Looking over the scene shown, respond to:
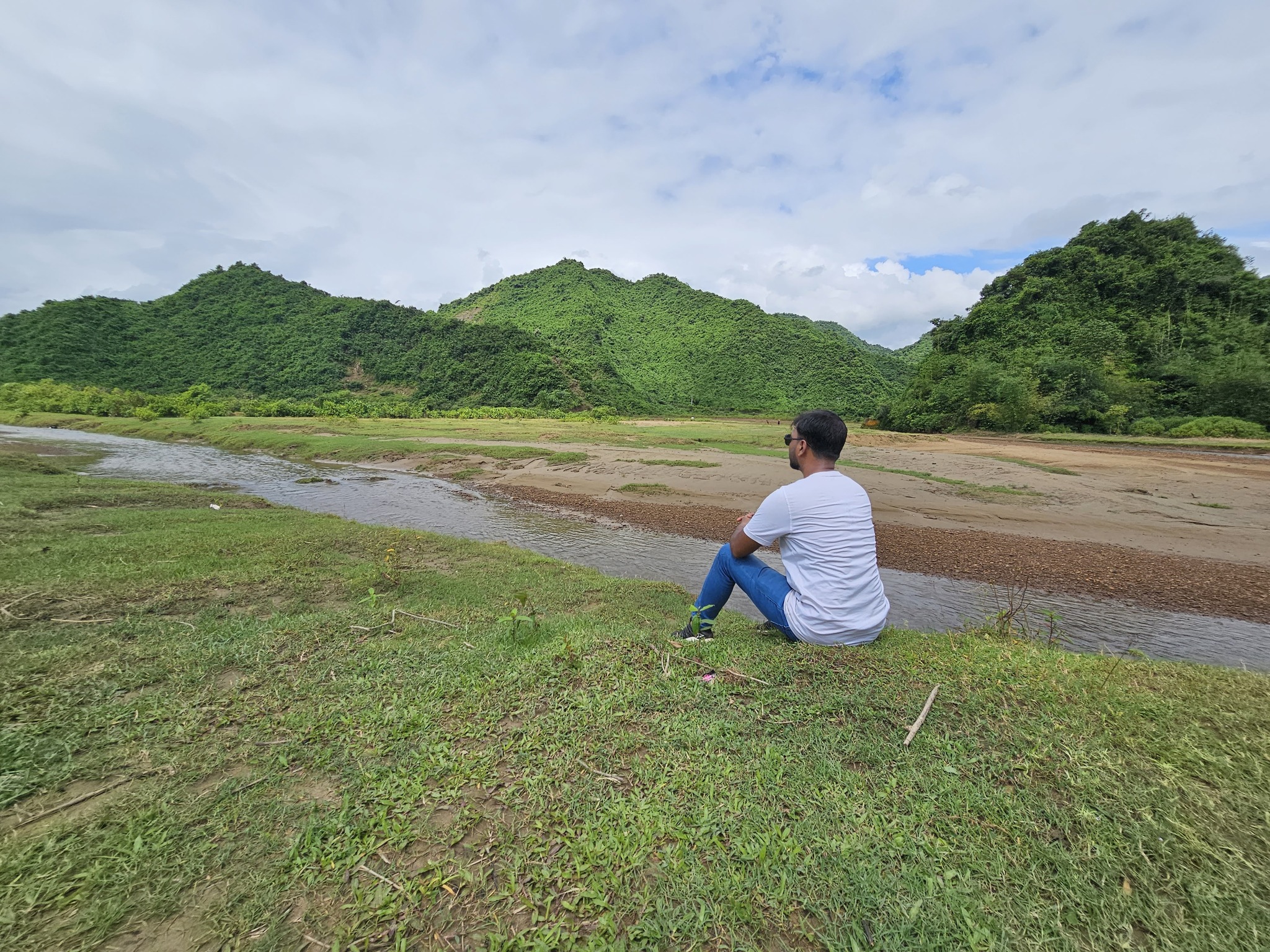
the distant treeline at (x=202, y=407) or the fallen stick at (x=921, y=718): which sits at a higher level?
the distant treeline at (x=202, y=407)

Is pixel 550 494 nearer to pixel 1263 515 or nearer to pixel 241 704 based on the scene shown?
pixel 241 704

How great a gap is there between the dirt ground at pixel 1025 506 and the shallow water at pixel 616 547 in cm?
77

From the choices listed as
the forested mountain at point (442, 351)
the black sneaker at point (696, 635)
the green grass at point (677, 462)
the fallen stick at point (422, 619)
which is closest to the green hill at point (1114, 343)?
the forested mountain at point (442, 351)

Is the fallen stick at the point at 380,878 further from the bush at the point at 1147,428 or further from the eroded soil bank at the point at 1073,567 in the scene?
the bush at the point at 1147,428

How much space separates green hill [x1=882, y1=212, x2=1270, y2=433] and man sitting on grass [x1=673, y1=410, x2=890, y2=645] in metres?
41.8

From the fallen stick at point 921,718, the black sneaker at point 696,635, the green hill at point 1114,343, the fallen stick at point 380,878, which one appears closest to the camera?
the fallen stick at point 380,878

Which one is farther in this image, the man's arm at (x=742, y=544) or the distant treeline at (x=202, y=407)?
the distant treeline at (x=202, y=407)

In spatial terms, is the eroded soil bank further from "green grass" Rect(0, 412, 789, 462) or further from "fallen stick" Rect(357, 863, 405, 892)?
"green grass" Rect(0, 412, 789, 462)

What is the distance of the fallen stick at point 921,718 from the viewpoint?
107 inches

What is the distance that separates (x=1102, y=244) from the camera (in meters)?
44.4

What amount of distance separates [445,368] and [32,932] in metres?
80.8

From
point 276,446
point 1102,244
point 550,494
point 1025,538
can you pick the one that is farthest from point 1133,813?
point 1102,244

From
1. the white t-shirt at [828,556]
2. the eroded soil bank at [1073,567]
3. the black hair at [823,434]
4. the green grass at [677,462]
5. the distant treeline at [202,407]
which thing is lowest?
the eroded soil bank at [1073,567]

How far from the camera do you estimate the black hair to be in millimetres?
4023
